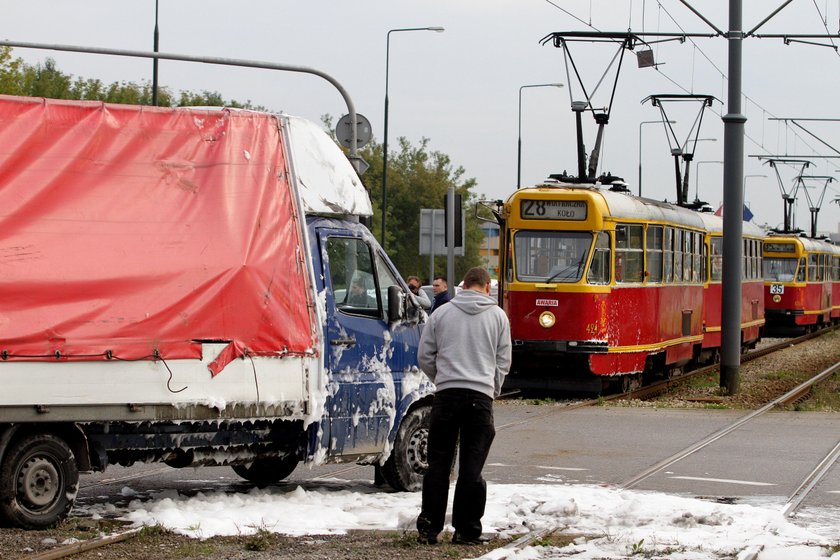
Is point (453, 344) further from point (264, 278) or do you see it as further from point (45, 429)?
point (45, 429)

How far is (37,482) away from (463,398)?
273cm

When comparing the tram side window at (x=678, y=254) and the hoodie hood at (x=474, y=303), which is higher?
the tram side window at (x=678, y=254)

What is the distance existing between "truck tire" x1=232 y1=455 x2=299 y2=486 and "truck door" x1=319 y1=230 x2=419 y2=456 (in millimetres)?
782

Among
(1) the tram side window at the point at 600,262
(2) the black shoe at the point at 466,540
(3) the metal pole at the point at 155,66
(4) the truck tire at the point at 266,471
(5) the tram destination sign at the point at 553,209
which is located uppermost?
(3) the metal pole at the point at 155,66

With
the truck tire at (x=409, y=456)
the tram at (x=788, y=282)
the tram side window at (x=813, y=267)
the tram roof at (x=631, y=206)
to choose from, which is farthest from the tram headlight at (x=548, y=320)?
the tram side window at (x=813, y=267)

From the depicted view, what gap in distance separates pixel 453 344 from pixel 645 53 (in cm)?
1612

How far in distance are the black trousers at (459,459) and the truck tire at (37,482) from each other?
2.28 metres

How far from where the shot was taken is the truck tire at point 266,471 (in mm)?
11430

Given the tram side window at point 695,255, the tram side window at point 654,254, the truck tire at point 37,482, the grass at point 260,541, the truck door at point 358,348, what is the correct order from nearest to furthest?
1. the grass at point 260,541
2. the truck tire at point 37,482
3. the truck door at point 358,348
4. the tram side window at point 654,254
5. the tram side window at point 695,255

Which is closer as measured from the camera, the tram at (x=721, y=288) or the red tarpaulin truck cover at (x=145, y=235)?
the red tarpaulin truck cover at (x=145, y=235)

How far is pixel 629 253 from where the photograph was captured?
22.2 m

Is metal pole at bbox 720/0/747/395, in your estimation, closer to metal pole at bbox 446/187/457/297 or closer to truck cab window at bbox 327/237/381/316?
metal pole at bbox 446/187/457/297

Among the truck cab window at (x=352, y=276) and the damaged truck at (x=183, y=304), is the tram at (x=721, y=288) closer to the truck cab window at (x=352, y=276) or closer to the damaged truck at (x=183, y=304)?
the truck cab window at (x=352, y=276)

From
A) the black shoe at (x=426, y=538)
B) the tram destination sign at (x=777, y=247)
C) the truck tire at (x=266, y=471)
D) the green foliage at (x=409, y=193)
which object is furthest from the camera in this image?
the green foliage at (x=409, y=193)
